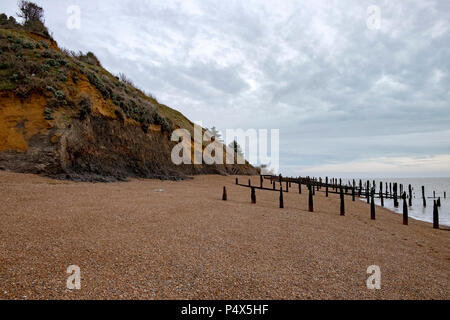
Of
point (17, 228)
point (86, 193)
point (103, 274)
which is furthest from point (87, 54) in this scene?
point (103, 274)

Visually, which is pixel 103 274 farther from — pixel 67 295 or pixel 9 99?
pixel 9 99

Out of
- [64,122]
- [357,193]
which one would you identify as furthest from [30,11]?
[357,193]

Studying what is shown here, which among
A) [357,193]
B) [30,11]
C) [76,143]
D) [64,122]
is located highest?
[30,11]

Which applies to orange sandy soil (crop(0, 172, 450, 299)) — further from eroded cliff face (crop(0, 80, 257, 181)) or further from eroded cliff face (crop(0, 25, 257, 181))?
eroded cliff face (crop(0, 25, 257, 181))

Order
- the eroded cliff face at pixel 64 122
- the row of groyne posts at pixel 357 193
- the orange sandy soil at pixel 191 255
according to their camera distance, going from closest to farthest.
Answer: the orange sandy soil at pixel 191 255 < the row of groyne posts at pixel 357 193 < the eroded cliff face at pixel 64 122

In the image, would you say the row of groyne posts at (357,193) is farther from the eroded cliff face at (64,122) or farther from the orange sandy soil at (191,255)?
the eroded cliff face at (64,122)

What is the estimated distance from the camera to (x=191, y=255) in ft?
16.5

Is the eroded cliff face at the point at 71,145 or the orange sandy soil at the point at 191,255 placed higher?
the eroded cliff face at the point at 71,145

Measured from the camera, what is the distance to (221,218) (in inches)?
329

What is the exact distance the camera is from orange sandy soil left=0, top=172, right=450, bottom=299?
3795 mm

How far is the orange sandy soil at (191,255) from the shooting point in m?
3.79

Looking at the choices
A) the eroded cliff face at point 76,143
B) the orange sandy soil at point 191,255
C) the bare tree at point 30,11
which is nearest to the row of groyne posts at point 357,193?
the orange sandy soil at point 191,255

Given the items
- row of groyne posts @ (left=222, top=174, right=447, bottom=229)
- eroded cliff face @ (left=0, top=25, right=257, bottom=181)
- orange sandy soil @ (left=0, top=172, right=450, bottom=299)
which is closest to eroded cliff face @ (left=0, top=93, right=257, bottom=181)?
eroded cliff face @ (left=0, top=25, right=257, bottom=181)

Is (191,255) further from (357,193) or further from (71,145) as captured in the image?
(357,193)
